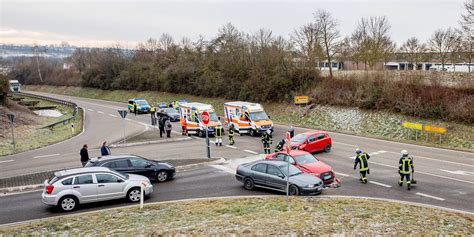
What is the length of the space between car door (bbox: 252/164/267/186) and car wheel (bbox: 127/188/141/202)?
4.72m

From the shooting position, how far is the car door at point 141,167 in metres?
17.9

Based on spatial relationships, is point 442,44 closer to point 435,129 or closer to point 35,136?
point 435,129

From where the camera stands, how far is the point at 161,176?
18.5 m

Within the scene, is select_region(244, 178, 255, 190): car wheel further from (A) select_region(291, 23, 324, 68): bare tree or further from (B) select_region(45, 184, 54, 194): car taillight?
(A) select_region(291, 23, 324, 68): bare tree

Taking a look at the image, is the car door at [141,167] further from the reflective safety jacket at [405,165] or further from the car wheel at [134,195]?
the reflective safety jacket at [405,165]

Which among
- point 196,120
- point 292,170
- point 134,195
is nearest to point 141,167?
point 134,195

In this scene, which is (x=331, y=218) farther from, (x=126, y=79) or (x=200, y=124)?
(x=126, y=79)

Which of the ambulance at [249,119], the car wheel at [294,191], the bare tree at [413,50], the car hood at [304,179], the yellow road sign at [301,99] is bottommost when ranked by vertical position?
the car wheel at [294,191]

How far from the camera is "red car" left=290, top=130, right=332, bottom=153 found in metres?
24.5

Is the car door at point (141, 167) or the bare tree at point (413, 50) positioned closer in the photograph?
the car door at point (141, 167)

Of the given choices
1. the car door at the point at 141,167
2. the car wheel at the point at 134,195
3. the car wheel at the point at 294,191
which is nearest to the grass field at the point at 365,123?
the car wheel at the point at 294,191

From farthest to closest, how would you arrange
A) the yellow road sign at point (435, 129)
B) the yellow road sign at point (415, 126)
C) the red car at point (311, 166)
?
the yellow road sign at point (415, 126)
the yellow road sign at point (435, 129)
the red car at point (311, 166)

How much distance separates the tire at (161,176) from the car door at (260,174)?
4358 mm

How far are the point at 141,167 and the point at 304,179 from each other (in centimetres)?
728
